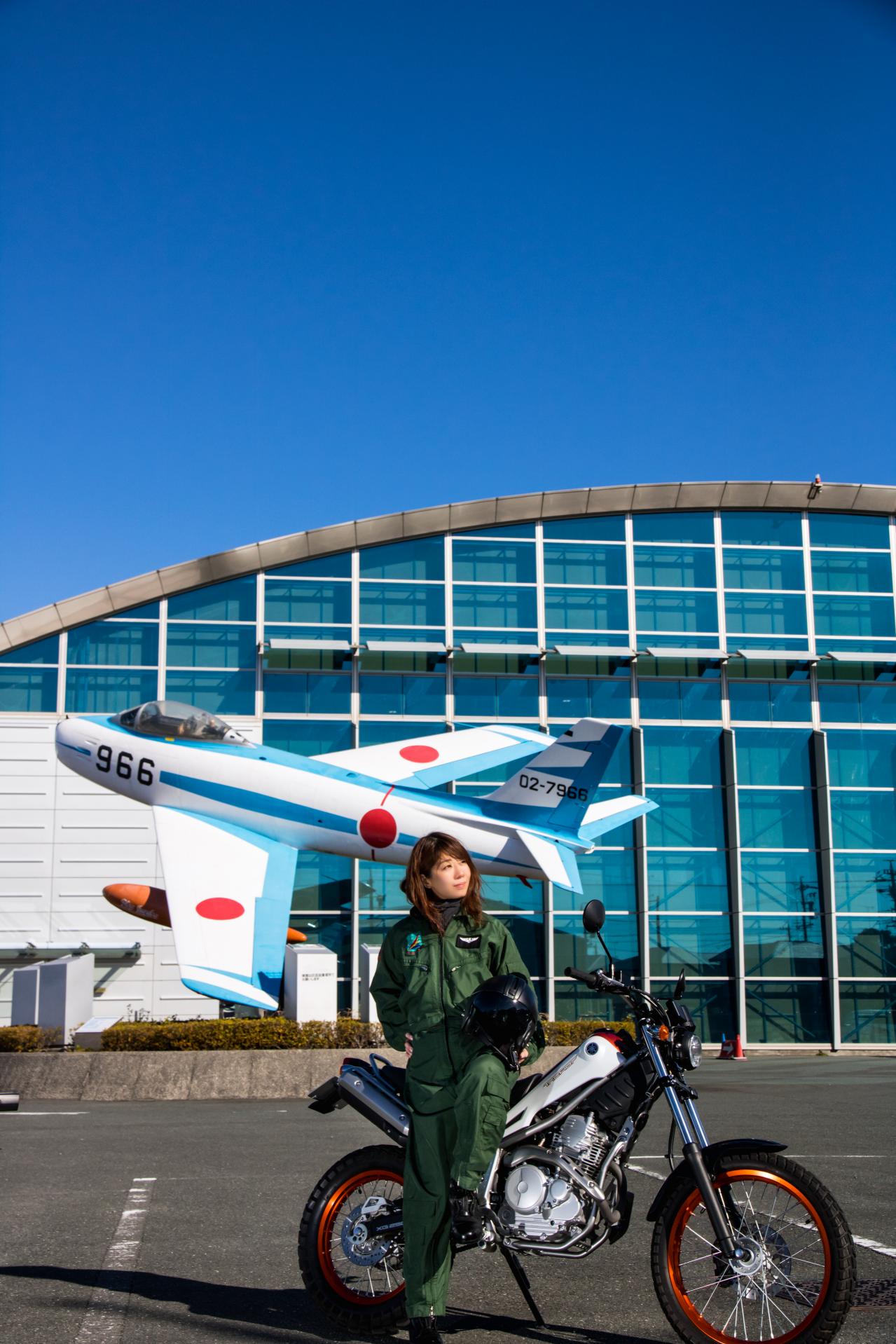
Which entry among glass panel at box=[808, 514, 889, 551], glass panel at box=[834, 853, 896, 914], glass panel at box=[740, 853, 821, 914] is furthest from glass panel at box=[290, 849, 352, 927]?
glass panel at box=[808, 514, 889, 551]

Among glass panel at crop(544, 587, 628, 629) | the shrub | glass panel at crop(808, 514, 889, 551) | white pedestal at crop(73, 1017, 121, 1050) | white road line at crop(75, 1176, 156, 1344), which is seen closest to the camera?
white road line at crop(75, 1176, 156, 1344)

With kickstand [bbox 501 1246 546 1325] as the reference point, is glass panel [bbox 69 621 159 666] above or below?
above

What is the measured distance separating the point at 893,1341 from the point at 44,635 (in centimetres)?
2551

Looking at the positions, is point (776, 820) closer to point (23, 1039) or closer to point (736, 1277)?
point (23, 1039)

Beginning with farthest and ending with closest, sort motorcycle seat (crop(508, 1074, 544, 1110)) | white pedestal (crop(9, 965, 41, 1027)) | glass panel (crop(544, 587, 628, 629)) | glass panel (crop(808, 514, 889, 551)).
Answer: glass panel (crop(808, 514, 889, 551)), glass panel (crop(544, 587, 628, 629)), white pedestal (crop(9, 965, 41, 1027)), motorcycle seat (crop(508, 1074, 544, 1110))

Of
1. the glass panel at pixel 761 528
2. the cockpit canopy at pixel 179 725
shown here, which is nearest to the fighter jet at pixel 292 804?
the cockpit canopy at pixel 179 725

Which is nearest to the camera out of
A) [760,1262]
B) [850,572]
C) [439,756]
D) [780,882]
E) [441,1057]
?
[760,1262]

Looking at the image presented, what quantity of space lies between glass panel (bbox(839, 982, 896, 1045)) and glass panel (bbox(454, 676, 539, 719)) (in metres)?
9.72

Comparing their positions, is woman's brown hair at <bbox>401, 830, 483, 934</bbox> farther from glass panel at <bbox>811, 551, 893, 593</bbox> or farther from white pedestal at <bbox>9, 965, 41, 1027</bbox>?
glass panel at <bbox>811, 551, 893, 593</bbox>

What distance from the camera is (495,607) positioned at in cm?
2881

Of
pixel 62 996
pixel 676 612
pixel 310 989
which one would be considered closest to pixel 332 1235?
pixel 310 989

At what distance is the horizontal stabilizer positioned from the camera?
16.4 metres

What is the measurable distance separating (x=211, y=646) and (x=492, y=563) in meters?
6.97

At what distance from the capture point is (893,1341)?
13.9 ft
